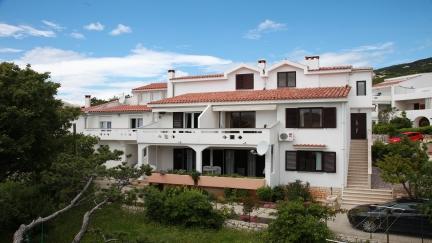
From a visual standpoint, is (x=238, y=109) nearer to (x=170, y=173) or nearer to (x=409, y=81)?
(x=170, y=173)

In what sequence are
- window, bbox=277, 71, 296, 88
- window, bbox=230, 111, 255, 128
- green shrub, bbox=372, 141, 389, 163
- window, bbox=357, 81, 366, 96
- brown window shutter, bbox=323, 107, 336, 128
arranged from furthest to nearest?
green shrub, bbox=372, 141, 389, 163 < window, bbox=277, 71, 296, 88 < window, bbox=357, 81, 366, 96 < window, bbox=230, 111, 255, 128 < brown window shutter, bbox=323, 107, 336, 128

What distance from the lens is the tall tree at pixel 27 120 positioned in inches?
658

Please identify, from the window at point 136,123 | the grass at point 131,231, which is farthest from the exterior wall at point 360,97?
the window at point 136,123

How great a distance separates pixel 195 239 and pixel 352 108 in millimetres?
17226

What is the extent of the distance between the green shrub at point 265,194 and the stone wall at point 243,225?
4.31 m

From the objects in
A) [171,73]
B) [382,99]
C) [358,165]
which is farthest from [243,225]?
[382,99]

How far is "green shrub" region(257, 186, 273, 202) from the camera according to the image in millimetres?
23984

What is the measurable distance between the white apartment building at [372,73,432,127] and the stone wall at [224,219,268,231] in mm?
36049

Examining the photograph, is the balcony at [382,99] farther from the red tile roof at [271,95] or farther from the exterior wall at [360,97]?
the red tile roof at [271,95]

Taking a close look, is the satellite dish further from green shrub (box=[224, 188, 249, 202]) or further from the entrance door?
the entrance door

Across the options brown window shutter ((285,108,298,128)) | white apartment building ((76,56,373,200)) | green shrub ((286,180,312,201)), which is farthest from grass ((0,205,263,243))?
brown window shutter ((285,108,298,128))

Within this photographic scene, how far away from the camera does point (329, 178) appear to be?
25.2 m

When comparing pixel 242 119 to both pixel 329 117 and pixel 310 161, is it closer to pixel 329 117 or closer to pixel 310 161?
pixel 310 161

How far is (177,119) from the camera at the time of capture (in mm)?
30344
